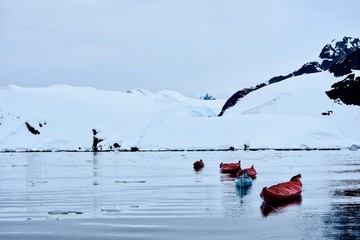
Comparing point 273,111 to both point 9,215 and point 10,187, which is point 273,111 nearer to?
point 10,187

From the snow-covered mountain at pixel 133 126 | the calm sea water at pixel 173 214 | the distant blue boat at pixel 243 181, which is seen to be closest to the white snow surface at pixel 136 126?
the snow-covered mountain at pixel 133 126

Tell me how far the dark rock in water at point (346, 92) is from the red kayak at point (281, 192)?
4923 inches

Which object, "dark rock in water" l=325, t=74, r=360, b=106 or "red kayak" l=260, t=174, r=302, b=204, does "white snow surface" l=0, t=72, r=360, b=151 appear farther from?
"red kayak" l=260, t=174, r=302, b=204

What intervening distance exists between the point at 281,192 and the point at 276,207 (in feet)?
7.77

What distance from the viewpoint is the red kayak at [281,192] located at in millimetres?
22734

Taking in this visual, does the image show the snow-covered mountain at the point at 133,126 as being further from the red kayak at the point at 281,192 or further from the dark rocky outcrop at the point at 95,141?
the red kayak at the point at 281,192

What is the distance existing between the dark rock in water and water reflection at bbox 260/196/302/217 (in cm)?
12708

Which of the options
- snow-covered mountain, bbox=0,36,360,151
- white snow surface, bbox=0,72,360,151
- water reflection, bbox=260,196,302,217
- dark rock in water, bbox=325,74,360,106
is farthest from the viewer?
dark rock in water, bbox=325,74,360,106

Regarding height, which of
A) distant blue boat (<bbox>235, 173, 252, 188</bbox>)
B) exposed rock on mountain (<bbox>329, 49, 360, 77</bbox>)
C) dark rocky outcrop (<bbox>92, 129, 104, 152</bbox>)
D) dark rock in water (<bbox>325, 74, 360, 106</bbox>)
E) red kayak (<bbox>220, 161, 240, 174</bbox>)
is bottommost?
distant blue boat (<bbox>235, 173, 252, 188</bbox>)

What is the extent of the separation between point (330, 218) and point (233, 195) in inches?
361

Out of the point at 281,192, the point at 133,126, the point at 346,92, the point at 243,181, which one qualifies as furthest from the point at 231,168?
the point at 346,92

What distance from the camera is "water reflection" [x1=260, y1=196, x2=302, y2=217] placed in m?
19.8

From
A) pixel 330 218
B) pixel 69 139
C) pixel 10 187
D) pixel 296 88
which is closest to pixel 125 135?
pixel 69 139

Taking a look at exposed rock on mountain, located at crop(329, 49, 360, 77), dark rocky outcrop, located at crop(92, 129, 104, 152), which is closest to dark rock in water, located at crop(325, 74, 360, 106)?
exposed rock on mountain, located at crop(329, 49, 360, 77)
